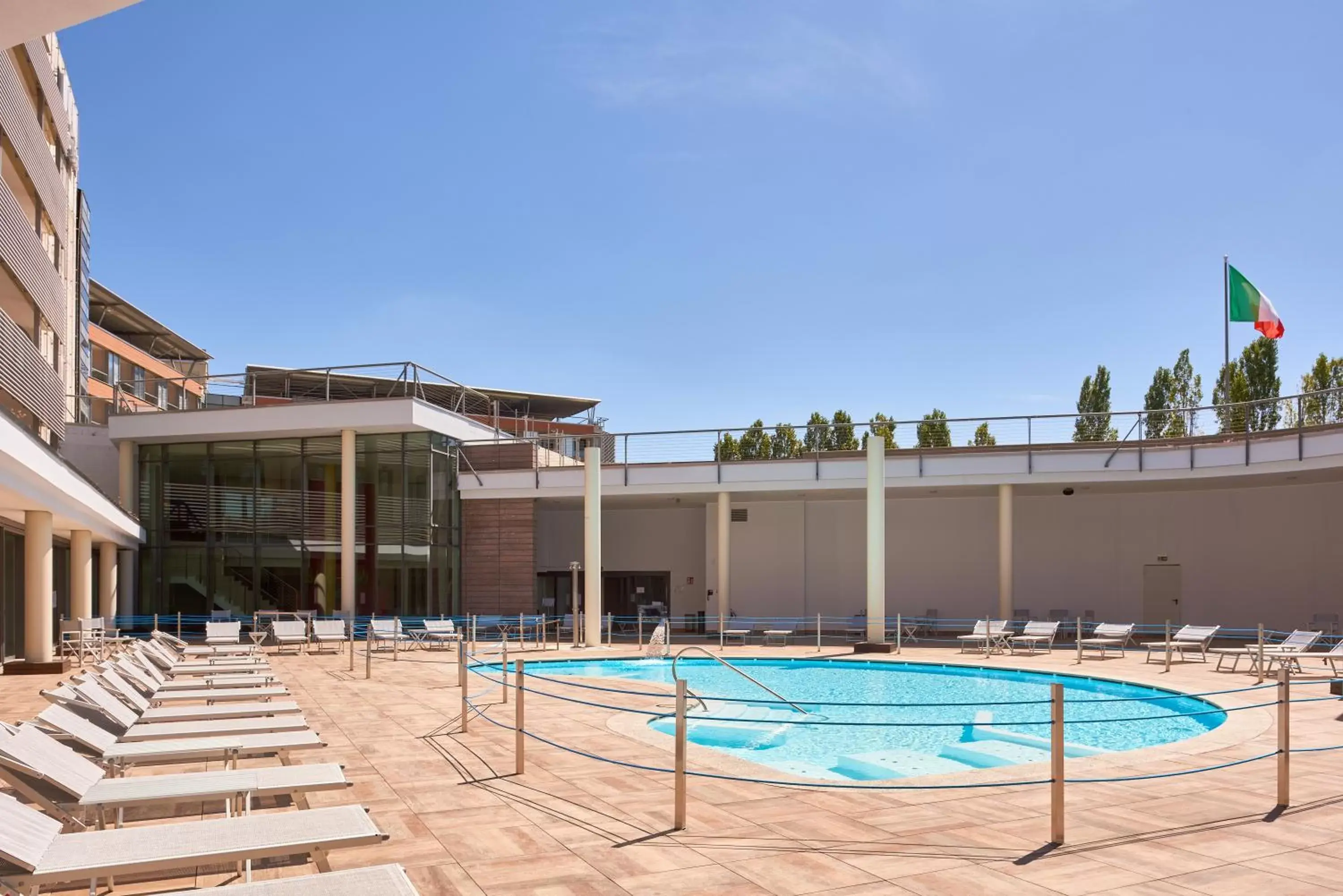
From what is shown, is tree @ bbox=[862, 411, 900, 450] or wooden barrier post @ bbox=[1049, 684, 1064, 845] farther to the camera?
tree @ bbox=[862, 411, 900, 450]

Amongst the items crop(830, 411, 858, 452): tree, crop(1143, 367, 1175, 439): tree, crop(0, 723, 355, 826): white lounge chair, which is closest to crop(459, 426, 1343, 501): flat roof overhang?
crop(830, 411, 858, 452): tree

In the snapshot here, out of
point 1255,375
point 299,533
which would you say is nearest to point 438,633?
point 299,533

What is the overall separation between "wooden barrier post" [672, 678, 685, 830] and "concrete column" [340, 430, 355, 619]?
19.1 meters

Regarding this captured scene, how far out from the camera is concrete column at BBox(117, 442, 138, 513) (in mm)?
24953

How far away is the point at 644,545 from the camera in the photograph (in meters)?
29.7

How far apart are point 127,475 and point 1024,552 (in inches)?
902

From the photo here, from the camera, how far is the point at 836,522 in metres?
27.3

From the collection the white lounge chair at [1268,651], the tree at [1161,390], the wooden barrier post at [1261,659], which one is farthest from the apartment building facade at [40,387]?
the tree at [1161,390]

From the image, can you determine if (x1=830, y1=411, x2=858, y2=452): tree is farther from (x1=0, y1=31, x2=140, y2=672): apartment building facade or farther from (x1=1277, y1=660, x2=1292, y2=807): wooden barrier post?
(x1=1277, y1=660, x2=1292, y2=807): wooden barrier post

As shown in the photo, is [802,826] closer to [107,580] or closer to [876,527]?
[876,527]

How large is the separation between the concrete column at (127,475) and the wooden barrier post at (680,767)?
23.0m

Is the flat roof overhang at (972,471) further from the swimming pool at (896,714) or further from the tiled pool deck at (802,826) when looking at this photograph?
the tiled pool deck at (802,826)

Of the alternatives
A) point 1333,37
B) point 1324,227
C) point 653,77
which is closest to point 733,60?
point 653,77

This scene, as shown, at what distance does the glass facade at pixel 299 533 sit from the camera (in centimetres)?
2439
